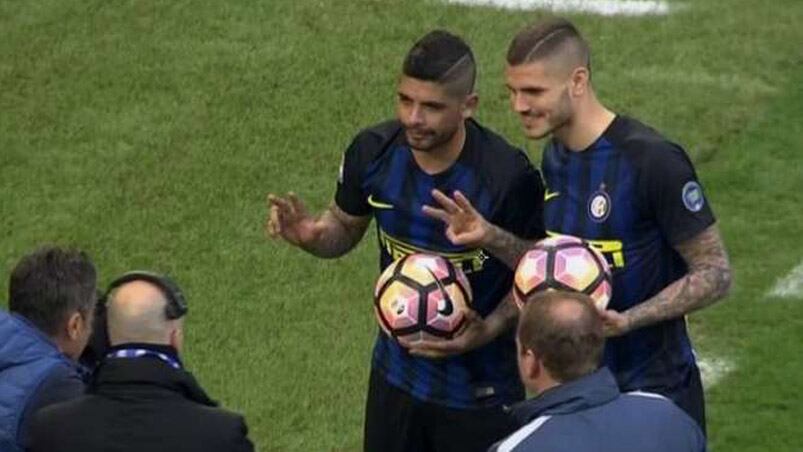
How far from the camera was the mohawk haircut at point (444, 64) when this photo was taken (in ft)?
22.9

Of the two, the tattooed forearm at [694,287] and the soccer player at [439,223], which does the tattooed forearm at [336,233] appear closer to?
the soccer player at [439,223]

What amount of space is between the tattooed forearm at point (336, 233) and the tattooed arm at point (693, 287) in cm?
126

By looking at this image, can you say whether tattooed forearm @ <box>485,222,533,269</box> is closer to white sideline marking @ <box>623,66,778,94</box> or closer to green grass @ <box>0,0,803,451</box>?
green grass @ <box>0,0,803,451</box>

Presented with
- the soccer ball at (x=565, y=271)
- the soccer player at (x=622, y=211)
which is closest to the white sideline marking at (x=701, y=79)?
the soccer player at (x=622, y=211)

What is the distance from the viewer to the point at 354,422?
9164 millimetres

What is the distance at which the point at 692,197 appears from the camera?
6.60 m

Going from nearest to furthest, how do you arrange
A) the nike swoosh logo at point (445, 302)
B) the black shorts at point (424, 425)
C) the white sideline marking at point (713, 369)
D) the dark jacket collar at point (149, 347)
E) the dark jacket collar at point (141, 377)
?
1. the dark jacket collar at point (141, 377)
2. the dark jacket collar at point (149, 347)
3. the nike swoosh logo at point (445, 302)
4. the black shorts at point (424, 425)
5. the white sideline marking at point (713, 369)

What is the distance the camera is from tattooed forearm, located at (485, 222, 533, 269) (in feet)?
22.4

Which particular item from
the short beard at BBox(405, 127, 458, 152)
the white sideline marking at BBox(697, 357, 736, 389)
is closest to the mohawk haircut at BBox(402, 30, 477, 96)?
the short beard at BBox(405, 127, 458, 152)

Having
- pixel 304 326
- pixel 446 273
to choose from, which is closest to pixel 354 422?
pixel 304 326

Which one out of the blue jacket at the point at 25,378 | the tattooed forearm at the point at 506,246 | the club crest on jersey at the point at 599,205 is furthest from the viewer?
the tattooed forearm at the point at 506,246

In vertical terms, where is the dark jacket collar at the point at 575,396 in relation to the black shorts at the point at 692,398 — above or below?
above

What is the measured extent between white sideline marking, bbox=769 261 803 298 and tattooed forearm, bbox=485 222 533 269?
3409mm

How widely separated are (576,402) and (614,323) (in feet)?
3.26
